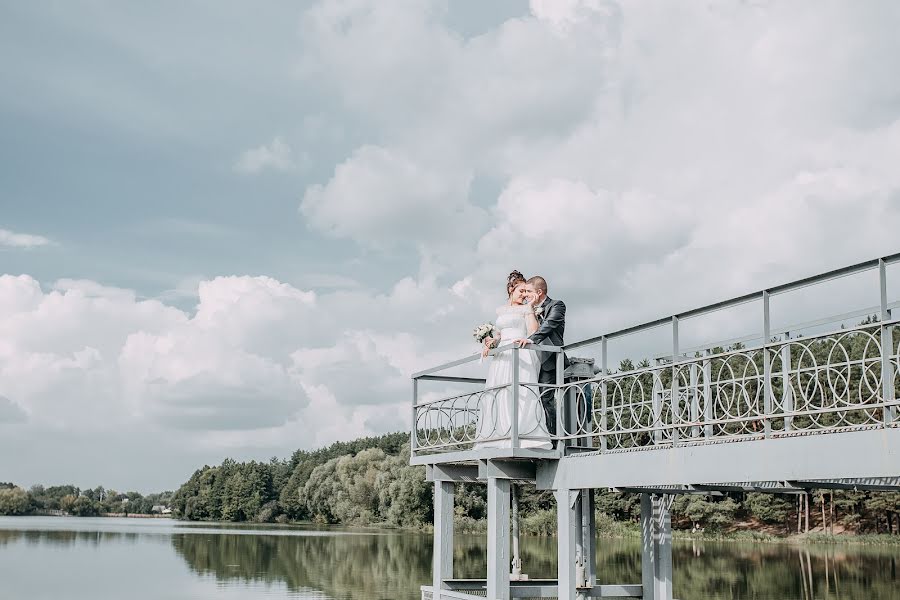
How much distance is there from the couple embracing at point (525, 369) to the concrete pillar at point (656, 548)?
1851 millimetres

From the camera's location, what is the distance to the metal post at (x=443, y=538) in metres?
13.9

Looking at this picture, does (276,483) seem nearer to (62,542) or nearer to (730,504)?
(62,542)

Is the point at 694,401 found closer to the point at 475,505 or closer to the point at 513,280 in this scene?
the point at 513,280

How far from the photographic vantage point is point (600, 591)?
12.8m

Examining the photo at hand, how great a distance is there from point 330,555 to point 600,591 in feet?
116

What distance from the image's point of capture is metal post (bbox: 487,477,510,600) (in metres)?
11.8

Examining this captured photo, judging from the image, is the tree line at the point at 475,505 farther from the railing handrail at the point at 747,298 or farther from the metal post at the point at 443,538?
the railing handrail at the point at 747,298

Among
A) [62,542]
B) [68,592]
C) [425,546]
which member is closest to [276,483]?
[62,542]

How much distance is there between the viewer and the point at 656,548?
41.5ft

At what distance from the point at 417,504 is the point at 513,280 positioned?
177ft

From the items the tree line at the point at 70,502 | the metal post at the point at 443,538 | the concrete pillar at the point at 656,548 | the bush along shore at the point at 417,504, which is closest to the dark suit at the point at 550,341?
the concrete pillar at the point at 656,548

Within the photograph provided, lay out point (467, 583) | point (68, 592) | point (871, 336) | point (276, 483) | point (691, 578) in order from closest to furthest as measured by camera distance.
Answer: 1. point (871, 336)
2. point (467, 583)
3. point (68, 592)
4. point (691, 578)
5. point (276, 483)

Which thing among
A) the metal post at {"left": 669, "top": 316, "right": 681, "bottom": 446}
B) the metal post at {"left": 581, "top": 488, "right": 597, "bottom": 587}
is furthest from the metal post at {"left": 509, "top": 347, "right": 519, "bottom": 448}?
the metal post at {"left": 581, "top": 488, "right": 597, "bottom": 587}

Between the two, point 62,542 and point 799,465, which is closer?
point 799,465
